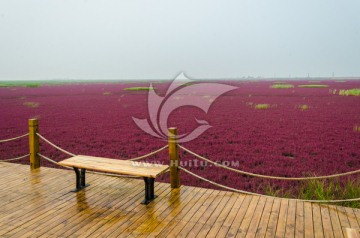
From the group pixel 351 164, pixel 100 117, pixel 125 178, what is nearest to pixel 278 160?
pixel 351 164

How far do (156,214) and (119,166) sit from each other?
44.5 inches

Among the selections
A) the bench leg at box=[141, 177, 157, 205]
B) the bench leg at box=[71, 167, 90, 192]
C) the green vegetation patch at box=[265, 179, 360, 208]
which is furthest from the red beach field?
the bench leg at box=[71, 167, 90, 192]

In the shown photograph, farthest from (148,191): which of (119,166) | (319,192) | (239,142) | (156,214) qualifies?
(239,142)

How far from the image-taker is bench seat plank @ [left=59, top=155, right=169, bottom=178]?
4.77 m

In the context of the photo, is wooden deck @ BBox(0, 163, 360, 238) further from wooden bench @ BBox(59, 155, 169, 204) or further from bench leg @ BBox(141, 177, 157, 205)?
wooden bench @ BBox(59, 155, 169, 204)

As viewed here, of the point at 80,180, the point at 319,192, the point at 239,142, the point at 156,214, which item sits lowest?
the point at 239,142

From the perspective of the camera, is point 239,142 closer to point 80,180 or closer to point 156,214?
point 80,180

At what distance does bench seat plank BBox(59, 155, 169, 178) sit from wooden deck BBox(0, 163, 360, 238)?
56 cm

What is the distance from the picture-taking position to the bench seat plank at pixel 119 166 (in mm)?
4773

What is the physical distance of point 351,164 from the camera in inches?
359

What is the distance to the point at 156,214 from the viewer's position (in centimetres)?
452

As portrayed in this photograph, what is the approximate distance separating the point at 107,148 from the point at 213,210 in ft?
25.2

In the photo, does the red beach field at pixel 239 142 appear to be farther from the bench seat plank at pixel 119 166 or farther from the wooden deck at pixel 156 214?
the bench seat plank at pixel 119 166

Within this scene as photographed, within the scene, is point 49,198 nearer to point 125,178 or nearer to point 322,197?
point 125,178
